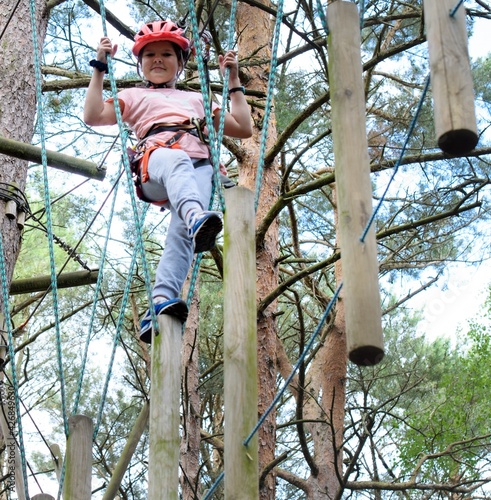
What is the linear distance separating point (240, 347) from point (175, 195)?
0.70 meters

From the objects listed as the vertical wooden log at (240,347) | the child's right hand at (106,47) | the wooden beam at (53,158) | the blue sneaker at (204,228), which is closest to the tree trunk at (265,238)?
the wooden beam at (53,158)

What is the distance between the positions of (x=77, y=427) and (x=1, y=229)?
1.37 metres

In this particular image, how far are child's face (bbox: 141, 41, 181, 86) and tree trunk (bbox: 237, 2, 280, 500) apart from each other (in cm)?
192

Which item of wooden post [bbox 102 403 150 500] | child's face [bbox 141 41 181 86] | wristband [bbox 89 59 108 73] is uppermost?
child's face [bbox 141 41 181 86]

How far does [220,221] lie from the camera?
7.41 feet

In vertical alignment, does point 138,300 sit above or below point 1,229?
above

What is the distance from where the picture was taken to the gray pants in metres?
2.49

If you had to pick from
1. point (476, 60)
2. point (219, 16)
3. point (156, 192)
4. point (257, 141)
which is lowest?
point (156, 192)

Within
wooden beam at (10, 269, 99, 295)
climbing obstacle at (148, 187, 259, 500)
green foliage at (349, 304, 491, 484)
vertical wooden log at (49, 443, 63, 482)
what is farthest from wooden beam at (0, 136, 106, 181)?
green foliage at (349, 304, 491, 484)

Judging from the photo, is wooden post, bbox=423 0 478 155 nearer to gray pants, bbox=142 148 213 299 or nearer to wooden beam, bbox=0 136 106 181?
gray pants, bbox=142 148 213 299

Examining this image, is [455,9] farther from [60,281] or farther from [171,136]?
[60,281]

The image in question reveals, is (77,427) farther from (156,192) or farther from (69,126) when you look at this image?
(69,126)

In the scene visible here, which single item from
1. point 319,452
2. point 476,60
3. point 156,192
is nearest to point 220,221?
point 156,192

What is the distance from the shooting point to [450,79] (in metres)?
1.60
